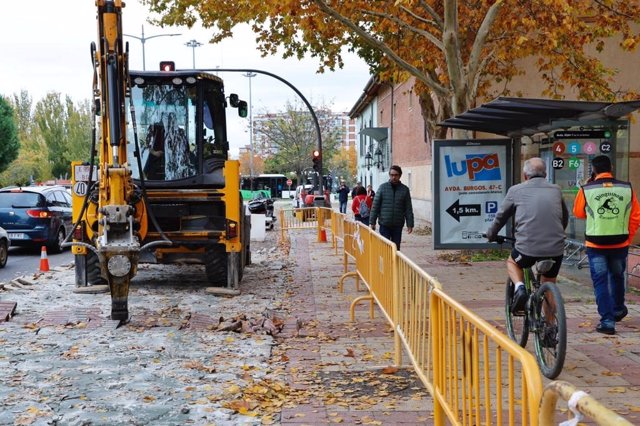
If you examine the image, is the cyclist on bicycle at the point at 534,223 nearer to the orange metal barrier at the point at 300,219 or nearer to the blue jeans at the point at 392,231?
the blue jeans at the point at 392,231

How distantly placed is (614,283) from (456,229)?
252 inches

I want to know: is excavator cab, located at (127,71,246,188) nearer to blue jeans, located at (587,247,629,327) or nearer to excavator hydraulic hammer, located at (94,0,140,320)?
excavator hydraulic hammer, located at (94,0,140,320)

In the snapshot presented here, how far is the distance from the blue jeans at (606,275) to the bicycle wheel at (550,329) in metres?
1.52

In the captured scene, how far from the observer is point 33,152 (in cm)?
7806

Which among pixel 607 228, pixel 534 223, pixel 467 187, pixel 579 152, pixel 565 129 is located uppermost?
pixel 565 129

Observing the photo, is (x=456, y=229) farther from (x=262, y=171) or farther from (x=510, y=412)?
(x=262, y=171)

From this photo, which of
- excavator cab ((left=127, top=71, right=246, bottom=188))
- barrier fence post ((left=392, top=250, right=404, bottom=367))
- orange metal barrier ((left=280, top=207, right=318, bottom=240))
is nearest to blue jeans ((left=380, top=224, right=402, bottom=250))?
excavator cab ((left=127, top=71, right=246, bottom=188))

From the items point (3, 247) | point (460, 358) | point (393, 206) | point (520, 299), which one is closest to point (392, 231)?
point (393, 206)

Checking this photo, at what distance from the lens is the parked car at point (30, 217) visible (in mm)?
18234

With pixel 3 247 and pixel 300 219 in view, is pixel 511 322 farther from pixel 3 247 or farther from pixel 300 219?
pixel 300 219

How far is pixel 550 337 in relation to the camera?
6094mm

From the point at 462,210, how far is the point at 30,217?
419 inches

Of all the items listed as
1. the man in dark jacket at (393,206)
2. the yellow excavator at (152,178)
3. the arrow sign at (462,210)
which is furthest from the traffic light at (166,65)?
the arrow sign at (462,210)

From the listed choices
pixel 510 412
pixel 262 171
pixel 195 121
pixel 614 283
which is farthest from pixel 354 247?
pixel 262 171
